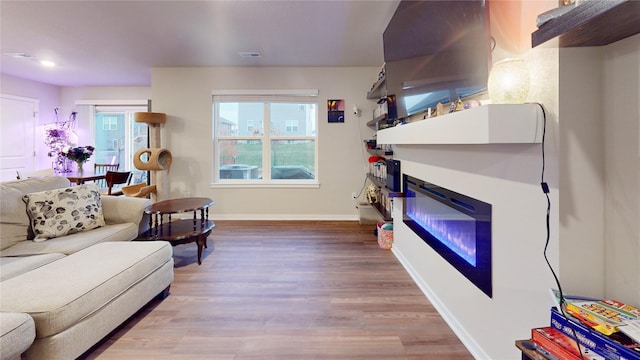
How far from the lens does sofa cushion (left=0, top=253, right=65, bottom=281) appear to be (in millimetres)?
1706

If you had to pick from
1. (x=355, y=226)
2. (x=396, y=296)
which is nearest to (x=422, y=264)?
(x=396, y=296)

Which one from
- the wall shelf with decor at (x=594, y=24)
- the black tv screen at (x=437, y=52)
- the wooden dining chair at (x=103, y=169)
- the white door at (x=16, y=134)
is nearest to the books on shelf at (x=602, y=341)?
the wall shelf with decor at (x=594, y=24)

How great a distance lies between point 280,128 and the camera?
15.3 feet

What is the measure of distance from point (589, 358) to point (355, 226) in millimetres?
3451

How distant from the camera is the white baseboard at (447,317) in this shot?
152 cm

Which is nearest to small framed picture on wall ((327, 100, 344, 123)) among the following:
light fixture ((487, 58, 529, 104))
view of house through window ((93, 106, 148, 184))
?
light fixture ((487, 58, 529, 104))

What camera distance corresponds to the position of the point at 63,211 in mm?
2334

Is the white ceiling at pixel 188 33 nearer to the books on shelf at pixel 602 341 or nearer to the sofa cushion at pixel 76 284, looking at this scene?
the sofa cushion at pixel 76 284

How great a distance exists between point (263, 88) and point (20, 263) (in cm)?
345

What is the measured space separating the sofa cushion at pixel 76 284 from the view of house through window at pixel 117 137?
15.0ft

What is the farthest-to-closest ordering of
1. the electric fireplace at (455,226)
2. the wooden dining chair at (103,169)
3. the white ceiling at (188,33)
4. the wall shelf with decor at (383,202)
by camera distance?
1. the wooden dining chair at (103,169)
2. the wall shelf with decor at (383,202)
3. the white ceiling at (188,33)
4. the electric fireplace at (455,226)

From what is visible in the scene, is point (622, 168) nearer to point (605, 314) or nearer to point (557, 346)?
point (605, 314)

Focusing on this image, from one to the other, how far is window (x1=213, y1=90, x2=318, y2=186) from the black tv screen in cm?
224

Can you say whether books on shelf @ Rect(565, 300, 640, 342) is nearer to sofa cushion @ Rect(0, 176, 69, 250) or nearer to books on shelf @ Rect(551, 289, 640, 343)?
books on shelf @ Rect(551, 289, 640, 343)
